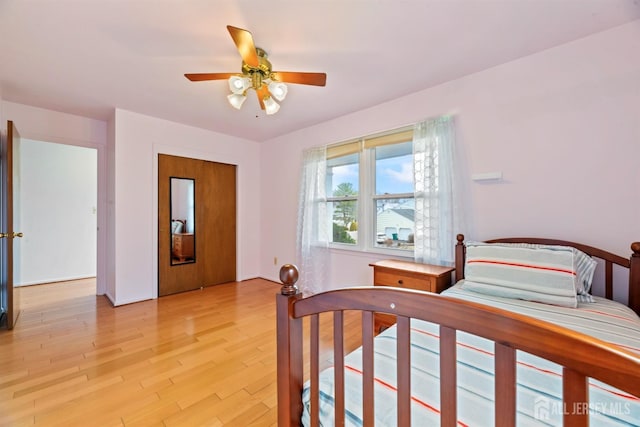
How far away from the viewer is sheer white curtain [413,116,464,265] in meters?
2.44

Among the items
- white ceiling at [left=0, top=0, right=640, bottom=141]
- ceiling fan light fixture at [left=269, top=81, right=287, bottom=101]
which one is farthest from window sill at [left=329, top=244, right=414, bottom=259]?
ceiling fan light fixture at [left=269, top=81, right=287, bottom=101]

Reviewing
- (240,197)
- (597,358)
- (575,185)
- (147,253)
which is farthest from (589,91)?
(147,253)

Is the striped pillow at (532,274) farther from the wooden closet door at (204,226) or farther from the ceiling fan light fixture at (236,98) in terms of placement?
the wooden closet door at (204,226)

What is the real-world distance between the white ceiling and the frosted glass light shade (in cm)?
26

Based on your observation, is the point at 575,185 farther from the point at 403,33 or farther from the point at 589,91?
the point at 403,33

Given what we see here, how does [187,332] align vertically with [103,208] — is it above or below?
below

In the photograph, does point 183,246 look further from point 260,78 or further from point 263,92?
point 260,78

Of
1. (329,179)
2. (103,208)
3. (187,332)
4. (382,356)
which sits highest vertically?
(329,179)


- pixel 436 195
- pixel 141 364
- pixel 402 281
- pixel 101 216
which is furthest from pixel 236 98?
pixel 101 216

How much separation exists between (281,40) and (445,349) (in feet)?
6.83

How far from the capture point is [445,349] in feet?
2.15

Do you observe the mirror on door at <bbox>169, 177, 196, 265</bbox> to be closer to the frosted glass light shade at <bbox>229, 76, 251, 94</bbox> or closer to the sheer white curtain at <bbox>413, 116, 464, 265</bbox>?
the frosted glass light shade at <bbox>229, 76, 251, 94</bbox>

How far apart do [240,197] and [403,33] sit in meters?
3.34

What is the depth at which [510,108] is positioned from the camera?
2184 millimetres
